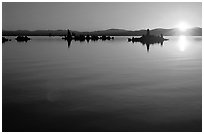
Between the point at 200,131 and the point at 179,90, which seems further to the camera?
the point at 179,90

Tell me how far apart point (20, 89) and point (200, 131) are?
38.2 ft

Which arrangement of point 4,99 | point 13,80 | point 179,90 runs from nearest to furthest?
point 4,99 → point 179,90 → point 13,80

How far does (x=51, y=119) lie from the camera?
40.9ft

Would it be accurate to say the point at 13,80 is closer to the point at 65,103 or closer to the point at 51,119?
the point at 65,103

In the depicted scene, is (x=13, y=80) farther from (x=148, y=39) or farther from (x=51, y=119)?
(x=148, y=39)

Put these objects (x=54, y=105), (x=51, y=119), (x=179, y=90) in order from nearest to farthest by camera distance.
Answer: (x=51, y=119) → (x=54, y=105) → (x=179, y=90)

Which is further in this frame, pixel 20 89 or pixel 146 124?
pixel 20 89

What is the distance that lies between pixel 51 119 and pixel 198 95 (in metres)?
8.94

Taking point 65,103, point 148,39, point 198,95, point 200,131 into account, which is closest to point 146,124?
point 200,131

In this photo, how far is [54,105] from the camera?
1470cm

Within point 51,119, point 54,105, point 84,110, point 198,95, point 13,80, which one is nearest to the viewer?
point 51,119

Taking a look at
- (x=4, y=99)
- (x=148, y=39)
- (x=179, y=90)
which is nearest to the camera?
(x=4, y=99)

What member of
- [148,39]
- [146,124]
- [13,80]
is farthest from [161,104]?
[148,39]

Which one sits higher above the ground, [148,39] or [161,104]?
[148,39]
